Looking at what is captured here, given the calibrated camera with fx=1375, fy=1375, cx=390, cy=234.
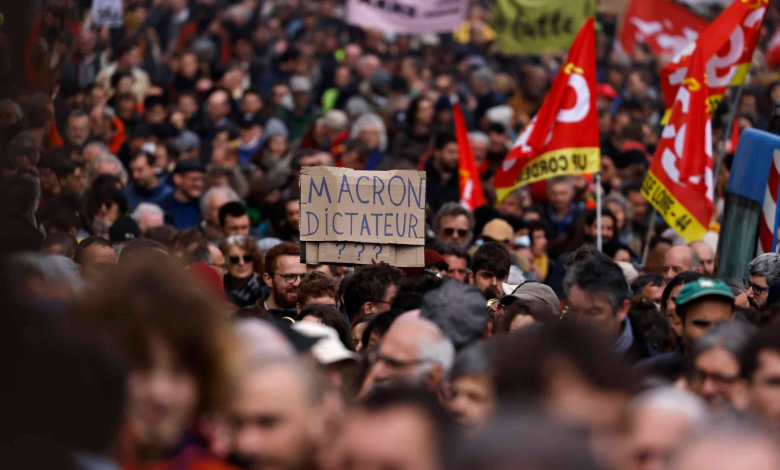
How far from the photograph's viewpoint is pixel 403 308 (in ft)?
19.7

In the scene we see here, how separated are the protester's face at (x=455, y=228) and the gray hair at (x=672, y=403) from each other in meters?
5.85

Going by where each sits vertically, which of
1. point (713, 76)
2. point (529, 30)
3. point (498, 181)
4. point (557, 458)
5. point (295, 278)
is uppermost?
point (529, 30)

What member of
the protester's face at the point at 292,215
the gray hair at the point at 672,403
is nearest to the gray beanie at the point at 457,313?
the gray hair at the point at 672,403

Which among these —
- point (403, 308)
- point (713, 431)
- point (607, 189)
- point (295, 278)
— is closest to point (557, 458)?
point (713, 431)

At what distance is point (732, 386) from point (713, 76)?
6.59 meters

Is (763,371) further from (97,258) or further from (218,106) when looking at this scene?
(218,106)

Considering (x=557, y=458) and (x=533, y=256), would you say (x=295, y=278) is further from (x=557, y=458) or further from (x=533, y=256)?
(x=557, y=458)

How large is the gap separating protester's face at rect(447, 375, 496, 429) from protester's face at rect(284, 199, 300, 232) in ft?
21.3

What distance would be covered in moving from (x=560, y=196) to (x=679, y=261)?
2.59 meters

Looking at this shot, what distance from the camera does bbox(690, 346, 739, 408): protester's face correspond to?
4.66 meters

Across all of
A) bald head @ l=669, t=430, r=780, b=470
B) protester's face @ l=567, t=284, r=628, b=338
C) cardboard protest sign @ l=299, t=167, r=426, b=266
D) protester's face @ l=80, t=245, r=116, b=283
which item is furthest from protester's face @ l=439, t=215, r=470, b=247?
bald head @ l=669, t=430, r=780, b=470

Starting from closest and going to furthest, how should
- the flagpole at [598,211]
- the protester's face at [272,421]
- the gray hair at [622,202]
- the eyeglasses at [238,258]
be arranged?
the protester's face at [272,421] < the eyeglasses at [238,258] < the flagpole at [598,211] < the gray hair at [622,202]

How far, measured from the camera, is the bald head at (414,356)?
4.75 m

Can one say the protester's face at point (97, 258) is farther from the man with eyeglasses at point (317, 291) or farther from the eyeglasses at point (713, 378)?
the eyeglasses at point (713, 378)
